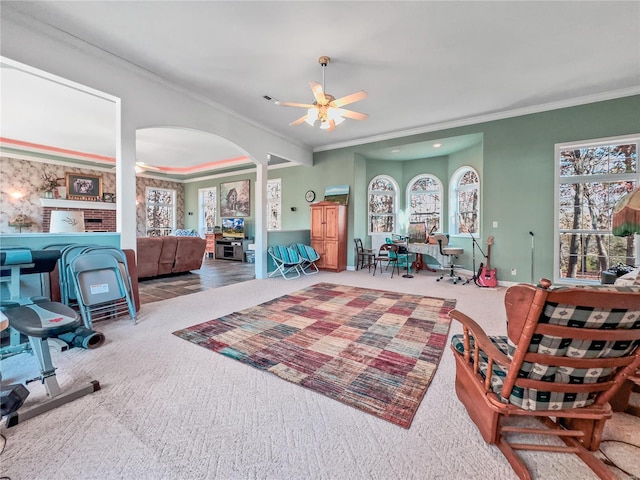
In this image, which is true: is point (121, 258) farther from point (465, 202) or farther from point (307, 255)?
point (465, 202)

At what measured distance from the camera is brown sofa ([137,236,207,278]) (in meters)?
5.28

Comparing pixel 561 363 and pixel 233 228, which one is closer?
pixel 561 363

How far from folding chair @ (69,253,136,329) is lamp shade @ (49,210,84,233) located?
46cm

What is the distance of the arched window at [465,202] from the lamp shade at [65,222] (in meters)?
7.16

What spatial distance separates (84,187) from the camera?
7852 millimetres

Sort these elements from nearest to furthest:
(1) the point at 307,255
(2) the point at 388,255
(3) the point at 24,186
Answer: (1) the point at 307,255
(2) the point at 388,255
(3) the point at 24,186

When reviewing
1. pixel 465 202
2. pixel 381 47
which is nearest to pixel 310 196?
pixel 465 202

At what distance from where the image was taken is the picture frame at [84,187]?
7.59 m

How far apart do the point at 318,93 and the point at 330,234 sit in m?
3.83

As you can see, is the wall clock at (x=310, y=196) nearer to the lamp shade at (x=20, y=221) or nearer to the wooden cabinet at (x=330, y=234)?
the wooden cabinet at (x=330, y=234)

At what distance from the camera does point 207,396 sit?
1777 millimetres

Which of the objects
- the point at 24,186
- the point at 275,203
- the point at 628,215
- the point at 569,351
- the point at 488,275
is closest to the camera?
the point at 569,351

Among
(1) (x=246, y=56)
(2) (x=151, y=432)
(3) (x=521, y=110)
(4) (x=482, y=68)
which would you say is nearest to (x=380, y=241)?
(3) (x=521, y=110)

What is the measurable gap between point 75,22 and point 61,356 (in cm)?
337
